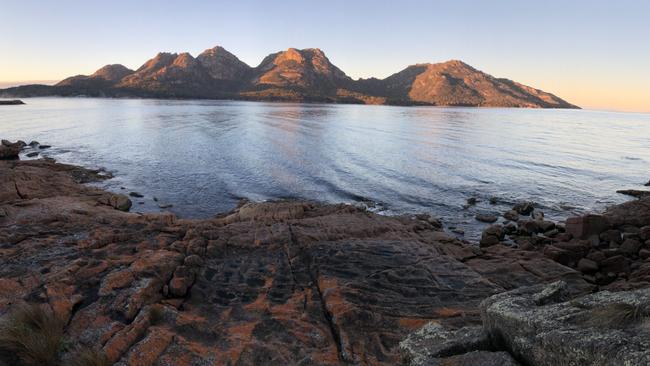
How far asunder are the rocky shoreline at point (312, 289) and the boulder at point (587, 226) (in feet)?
0.20

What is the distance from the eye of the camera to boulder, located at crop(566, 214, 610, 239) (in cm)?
1859

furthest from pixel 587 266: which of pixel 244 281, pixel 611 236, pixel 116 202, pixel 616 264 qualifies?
pixel 116 202

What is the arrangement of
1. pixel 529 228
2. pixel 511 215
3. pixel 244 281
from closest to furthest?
1. pixel 244 281
2. pixel 529 228
3. pixel 511 215

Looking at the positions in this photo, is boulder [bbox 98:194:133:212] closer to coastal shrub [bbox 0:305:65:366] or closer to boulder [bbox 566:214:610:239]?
coastal shrub [bbox 0:305:65:366]

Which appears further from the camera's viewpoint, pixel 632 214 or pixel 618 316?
pixel 632 214

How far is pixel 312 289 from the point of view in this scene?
10.7 m

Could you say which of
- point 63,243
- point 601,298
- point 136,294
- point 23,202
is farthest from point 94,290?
point 23,202

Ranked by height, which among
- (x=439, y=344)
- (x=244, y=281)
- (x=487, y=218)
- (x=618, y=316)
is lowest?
(x=487, y=218)

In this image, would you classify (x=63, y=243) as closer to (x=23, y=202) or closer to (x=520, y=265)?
(x=23, y=202)

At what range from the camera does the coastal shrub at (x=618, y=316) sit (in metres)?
4.54

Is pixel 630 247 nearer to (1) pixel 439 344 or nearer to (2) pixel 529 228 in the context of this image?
(2) pixel 529 228

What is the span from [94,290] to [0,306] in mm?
1803

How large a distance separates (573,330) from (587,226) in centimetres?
1712

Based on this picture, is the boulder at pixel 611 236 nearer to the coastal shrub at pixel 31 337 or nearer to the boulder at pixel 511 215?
the boulder at pixel 511 215
